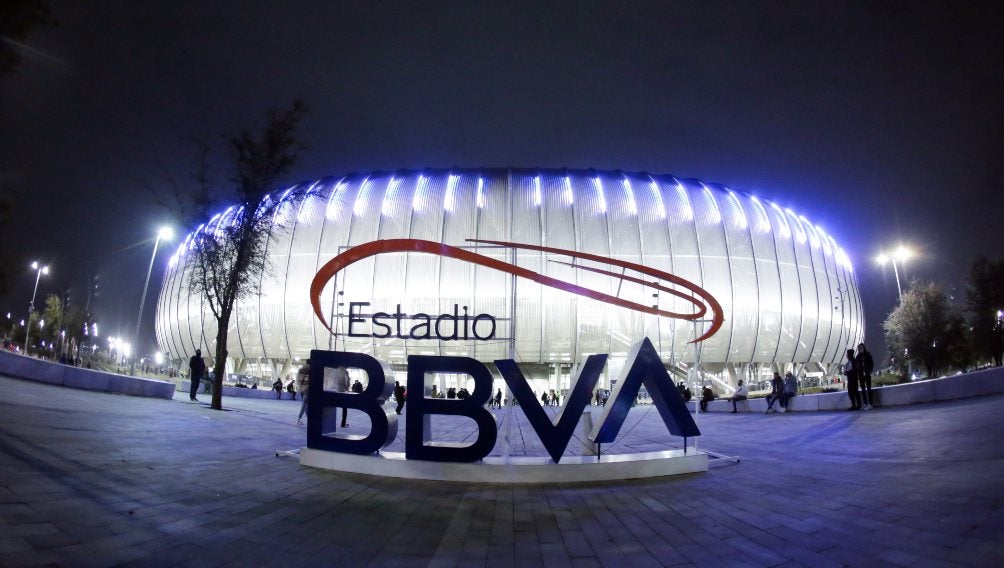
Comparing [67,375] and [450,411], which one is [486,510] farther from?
[67,375]

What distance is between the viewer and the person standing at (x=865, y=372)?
15.3 meters

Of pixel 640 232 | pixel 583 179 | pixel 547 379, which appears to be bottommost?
pixel 547 379

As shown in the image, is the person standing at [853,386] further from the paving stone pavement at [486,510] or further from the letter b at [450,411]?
the letter b at [450,411]

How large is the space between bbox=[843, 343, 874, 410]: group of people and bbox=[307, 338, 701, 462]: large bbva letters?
1073 centimetres

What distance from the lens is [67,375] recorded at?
A: 1891 cm

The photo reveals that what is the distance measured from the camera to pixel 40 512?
179 inches

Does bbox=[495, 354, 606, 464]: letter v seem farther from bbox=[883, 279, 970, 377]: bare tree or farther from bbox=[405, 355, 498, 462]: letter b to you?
bbox=[883, 279, 970, 377]: bare tree

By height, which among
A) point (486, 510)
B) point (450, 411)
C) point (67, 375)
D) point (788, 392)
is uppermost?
point (450, 411)

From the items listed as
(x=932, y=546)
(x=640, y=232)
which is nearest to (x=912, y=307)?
(x=640, y=232)

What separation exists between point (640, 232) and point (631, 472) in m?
→ 39.0

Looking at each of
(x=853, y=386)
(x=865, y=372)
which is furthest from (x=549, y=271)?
(x=865, y=372)

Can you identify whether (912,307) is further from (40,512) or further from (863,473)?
(40,512)

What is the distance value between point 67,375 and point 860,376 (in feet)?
97.1

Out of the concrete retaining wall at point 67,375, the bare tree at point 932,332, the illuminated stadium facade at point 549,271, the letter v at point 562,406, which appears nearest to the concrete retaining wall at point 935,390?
the letter v at point 562,406
